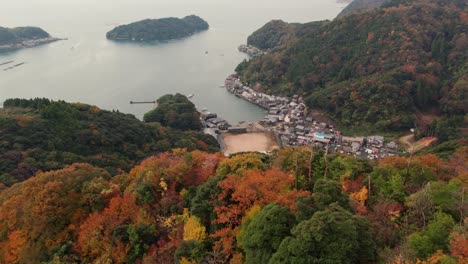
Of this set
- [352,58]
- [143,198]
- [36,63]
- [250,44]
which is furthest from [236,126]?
[36,63]

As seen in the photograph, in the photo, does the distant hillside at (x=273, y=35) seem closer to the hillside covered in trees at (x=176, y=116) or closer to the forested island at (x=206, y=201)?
the hillside covered in trees at (x=176, y=116)

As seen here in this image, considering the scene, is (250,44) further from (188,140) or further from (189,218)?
(189,218)

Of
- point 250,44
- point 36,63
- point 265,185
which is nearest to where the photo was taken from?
point 265,185

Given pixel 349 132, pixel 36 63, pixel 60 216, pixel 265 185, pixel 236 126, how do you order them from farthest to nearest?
pixel 36 63, pixel 236 126, pixel 349 132, pixel 60 216, pixel 265 185

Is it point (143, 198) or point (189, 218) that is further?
point (143, 198)

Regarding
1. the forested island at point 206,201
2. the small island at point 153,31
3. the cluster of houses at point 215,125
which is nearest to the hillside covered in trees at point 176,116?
the cluster of houses at point 215,125

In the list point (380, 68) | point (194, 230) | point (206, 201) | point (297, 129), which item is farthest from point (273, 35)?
point (194, 230)

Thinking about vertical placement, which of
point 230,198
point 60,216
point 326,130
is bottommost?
point 326,130

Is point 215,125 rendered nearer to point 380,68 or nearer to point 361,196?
point 380,68
